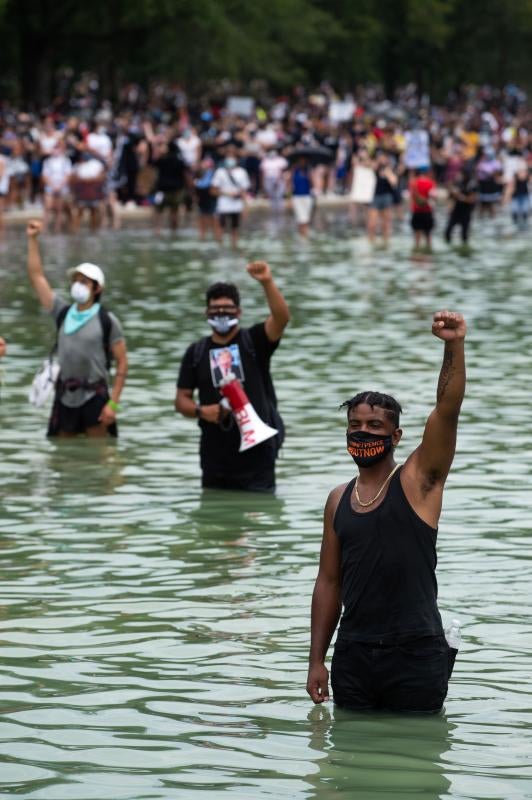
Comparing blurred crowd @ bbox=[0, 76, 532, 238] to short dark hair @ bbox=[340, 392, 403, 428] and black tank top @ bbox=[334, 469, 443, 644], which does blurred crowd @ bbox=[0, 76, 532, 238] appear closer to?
short dark hair @ bbox=[340, 392, 403, 428]

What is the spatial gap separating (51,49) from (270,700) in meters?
59.3

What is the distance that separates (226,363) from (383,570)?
5526 mm

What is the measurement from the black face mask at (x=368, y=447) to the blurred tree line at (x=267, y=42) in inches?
1876

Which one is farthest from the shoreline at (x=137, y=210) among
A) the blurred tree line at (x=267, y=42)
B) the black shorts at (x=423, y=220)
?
the black shorts at (x=423, y=220)

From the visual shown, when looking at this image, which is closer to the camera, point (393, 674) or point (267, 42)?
point (393, 674)

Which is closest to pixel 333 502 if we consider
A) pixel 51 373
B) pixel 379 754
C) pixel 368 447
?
pixel 368 447

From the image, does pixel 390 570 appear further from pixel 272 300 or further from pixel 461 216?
pixel 461 216

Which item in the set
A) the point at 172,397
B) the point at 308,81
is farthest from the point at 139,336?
the point at 308,81

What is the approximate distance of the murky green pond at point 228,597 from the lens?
26.9 feet

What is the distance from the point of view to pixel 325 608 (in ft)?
27.4

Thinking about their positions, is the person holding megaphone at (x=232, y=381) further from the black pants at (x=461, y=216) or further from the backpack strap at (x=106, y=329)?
the black pants at (x=461, y=216)

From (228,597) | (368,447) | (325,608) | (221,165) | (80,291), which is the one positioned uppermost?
(221,165)

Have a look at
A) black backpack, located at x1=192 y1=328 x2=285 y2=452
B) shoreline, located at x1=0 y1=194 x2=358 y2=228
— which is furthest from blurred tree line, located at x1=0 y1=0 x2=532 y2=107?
black backpack, located at x1=192 y1=328 x2=285 y2=452

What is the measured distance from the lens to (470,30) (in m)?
124
